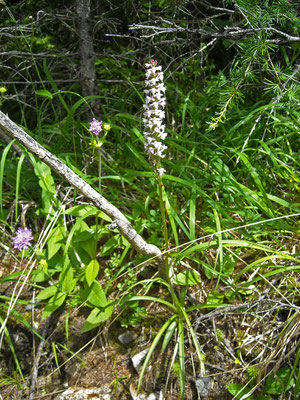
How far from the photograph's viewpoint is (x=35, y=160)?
2.27 meters

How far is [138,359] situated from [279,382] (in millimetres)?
712

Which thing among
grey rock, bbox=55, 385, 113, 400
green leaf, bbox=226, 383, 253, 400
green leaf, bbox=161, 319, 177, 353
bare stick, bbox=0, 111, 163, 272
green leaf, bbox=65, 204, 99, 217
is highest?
bare stick, bbox=0, 111, 163, 272

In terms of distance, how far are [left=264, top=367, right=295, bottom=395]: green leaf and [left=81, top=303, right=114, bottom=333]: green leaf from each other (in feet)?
2.83

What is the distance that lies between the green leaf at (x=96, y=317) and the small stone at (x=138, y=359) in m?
0.26

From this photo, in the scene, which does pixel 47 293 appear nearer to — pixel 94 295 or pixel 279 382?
pixel 94 295

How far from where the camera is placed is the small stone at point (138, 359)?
192 centimetres

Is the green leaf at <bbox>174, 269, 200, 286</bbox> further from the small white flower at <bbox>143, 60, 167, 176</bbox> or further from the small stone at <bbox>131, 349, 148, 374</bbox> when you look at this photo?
the small white flower at <bbox>143, 60, 167, 176</bbox>

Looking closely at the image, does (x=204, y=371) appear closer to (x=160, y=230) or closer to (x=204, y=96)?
(x=160, y=230)

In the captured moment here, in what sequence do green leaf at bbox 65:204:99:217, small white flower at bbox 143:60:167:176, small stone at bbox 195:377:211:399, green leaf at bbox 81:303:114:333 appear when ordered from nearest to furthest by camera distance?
small white flower at bbox 143:60:167:176 < small stone at bbox 195:377:211:399 < green leaf at bbox 81:303:114:333 < green leaf at bbox 65:204:99:217

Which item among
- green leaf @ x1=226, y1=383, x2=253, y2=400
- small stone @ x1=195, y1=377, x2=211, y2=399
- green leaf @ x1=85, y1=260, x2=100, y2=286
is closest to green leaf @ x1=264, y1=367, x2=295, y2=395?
green leaf @ x1=226, y1=383, x2=253, y2=400

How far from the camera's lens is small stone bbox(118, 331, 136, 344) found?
2.04 m

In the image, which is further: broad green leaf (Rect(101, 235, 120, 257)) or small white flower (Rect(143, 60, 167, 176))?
broad green leaf (Rect(101, 235, 120, 257))

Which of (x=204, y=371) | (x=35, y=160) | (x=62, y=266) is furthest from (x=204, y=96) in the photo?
(x=204, y=371)

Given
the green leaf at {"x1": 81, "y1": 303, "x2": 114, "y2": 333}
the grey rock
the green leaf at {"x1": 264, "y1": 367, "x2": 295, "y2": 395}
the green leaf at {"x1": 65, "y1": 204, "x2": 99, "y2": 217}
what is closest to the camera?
the green leaf at {"x1": 264, "y1": 367, "x2": 295, "y2": 395}
